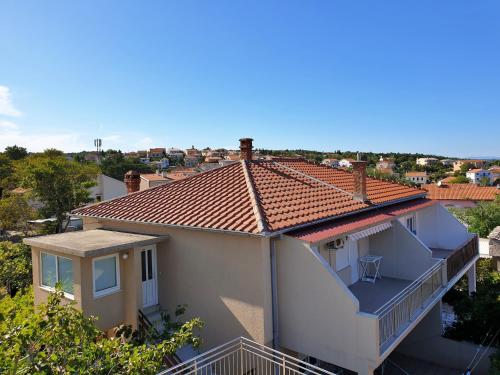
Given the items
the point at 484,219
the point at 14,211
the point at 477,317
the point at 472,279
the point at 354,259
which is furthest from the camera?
the point at 14,211

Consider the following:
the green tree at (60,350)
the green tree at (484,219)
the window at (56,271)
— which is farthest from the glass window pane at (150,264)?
the green tree at (484,219)

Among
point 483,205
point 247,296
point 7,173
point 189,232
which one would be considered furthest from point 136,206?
point 7,173

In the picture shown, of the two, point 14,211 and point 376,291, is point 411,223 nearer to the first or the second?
point 376,291

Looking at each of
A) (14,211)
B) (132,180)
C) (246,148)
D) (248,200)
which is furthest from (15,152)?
(248,200)

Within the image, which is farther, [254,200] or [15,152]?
[15,152]

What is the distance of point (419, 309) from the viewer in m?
16.0

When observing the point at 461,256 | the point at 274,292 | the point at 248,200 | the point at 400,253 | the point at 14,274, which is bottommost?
the point at 14,274

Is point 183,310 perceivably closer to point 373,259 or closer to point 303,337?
point 303,337

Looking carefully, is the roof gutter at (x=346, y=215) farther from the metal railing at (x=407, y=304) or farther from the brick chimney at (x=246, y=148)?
the brick chimney at (x=246, y=148)

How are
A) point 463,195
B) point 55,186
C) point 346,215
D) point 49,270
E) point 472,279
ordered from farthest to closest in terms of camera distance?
point 463,195, point 55,186, point 472,279, point 346,215, point 49,270

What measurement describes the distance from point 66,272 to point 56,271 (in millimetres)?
704

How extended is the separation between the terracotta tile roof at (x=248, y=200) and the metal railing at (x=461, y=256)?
4.25 meters

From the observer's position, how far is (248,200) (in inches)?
631

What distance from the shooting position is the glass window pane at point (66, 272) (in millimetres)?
15227
